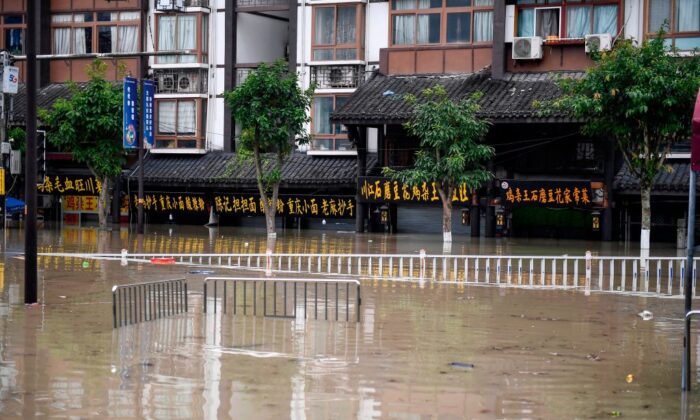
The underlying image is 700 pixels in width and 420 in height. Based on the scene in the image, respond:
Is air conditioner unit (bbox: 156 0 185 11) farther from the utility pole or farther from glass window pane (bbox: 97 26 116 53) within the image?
the utility pole

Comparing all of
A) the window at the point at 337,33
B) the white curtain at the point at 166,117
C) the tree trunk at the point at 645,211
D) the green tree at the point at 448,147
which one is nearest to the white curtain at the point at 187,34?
the white curtain at the point at 166,117

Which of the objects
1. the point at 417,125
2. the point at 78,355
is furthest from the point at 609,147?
the point at 78,355

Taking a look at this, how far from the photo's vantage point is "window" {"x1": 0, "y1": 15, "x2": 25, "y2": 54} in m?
49.3

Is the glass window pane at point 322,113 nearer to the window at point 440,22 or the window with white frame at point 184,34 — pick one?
the window at point 440,22

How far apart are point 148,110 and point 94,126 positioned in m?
2.32

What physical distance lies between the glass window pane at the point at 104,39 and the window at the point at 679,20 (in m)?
24.7

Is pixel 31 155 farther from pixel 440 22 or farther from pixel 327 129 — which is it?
pixel 327 129

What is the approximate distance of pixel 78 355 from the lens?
13.4 m

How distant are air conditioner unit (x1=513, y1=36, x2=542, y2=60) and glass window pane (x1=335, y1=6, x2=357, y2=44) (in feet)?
25.0

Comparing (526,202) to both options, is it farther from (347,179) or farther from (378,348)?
(378,348)

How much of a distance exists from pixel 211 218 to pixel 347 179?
820 cm

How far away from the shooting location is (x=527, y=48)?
38406 millimetres

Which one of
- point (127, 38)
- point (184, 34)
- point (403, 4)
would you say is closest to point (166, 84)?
point (184, 34)

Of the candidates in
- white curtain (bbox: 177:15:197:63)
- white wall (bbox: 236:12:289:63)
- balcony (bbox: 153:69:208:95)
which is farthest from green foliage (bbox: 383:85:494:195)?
white curtain (bbox: 177:15:197:63)
